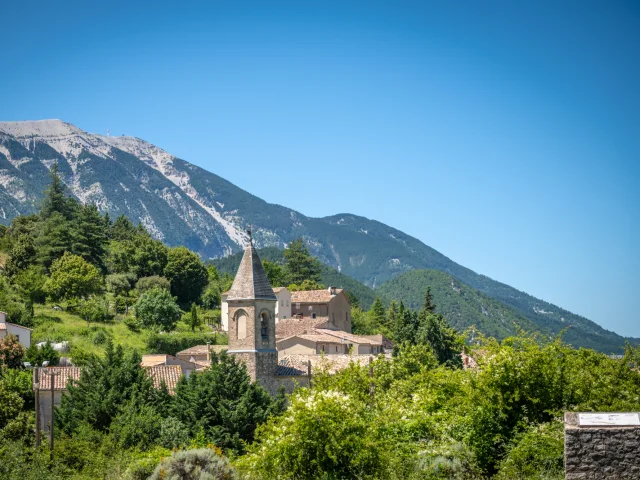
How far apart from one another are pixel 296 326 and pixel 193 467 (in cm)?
4999

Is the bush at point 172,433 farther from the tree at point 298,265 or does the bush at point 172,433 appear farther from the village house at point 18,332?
the tree at point 298,265

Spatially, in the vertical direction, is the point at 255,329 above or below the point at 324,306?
below

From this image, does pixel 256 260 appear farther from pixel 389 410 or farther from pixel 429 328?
pixel 429 328

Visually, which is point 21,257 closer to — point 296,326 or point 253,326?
point 296,326

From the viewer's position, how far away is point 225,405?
35875 millimetres

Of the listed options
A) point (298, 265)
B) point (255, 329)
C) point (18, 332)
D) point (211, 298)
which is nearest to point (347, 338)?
point (211, 298)

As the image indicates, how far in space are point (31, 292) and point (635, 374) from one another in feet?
177

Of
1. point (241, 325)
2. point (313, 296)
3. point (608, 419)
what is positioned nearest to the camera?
point (608, 419)

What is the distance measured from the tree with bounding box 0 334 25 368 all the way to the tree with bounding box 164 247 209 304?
35633mm

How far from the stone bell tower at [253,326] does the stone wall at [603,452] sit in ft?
90.9

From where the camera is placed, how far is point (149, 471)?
79.7ft

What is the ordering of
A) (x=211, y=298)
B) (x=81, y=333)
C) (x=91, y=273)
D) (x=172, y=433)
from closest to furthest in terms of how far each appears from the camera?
(x=172, y=433) < (x=81, y=333) < (x=91, y=273) < (x=211, y=298)

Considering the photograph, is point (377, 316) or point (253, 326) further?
point (377, 316)

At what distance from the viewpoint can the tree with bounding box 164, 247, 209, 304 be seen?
285 ft
